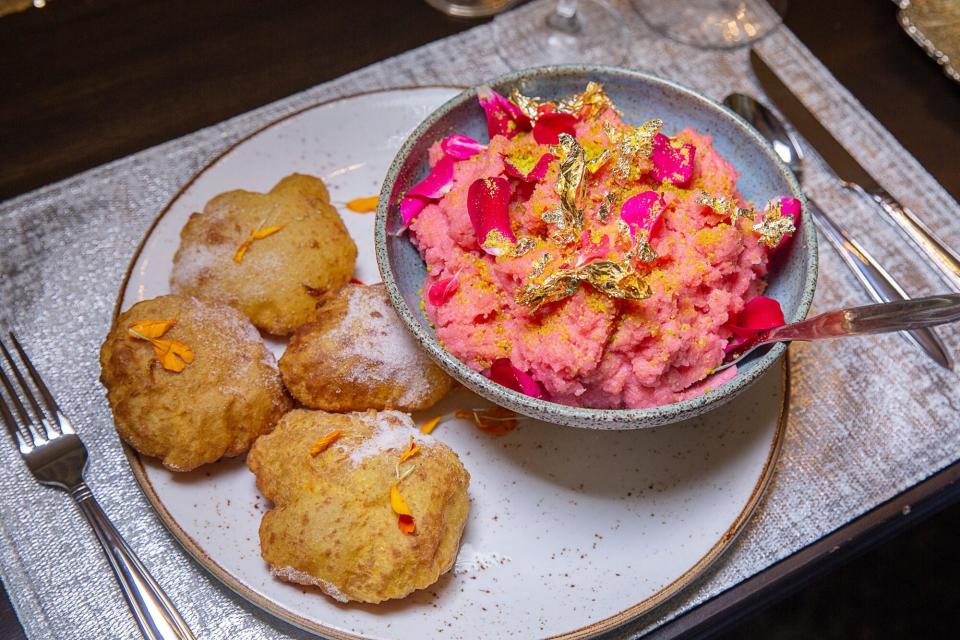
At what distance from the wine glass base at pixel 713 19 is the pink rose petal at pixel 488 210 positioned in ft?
4.00

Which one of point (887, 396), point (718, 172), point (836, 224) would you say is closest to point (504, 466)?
point (718, 172)

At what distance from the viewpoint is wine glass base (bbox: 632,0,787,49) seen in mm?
2461

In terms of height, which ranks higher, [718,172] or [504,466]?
[718,172]

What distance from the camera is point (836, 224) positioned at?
2086 millimetres

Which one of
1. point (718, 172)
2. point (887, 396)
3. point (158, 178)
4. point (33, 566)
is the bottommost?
point (33, 566)

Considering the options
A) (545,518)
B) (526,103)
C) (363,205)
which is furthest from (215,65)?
(545,518)

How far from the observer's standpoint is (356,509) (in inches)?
57.9

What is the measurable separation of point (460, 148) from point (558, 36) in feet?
3.18

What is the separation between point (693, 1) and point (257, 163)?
1437 mm

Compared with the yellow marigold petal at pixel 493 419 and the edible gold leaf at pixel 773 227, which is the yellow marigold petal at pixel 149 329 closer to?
the yellow marigold petal at pixel 493 419

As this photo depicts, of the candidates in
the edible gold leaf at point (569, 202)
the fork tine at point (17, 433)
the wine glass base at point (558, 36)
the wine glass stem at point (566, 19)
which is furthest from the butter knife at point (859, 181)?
the fork tine at point (17, 433)

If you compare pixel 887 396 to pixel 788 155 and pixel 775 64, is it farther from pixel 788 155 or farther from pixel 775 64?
pixel 775 64

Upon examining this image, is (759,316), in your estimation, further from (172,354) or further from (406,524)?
(172,354)

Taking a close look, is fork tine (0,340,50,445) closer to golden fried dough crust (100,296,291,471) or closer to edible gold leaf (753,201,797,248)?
golden fried dough crust (100,296,291,471)
